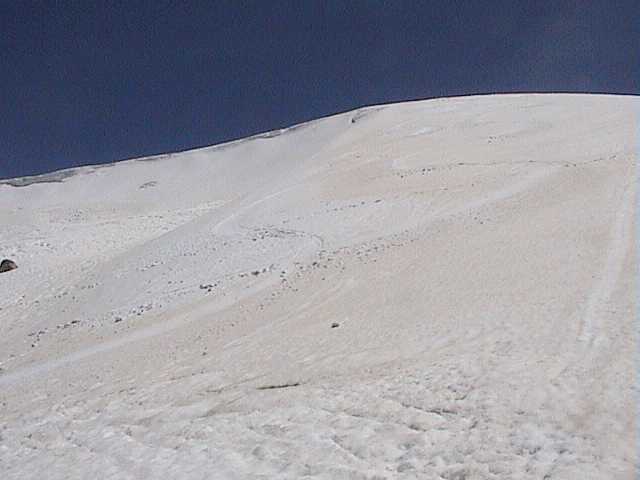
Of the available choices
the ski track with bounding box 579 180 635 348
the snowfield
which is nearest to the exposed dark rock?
the snowfield

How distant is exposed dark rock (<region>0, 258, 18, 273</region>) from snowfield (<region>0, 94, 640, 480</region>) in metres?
0.66

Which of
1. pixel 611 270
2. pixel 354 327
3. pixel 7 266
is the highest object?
pixel 7 266

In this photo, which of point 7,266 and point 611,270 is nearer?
point 611,270

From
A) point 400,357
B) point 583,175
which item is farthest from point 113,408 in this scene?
point 583,175

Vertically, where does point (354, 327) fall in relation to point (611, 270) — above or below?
below

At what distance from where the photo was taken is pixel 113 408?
10180 millimetres

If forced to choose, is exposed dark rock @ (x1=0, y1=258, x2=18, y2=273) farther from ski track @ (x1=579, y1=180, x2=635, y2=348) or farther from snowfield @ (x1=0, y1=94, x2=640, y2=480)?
ski track @ (x1=579, y1=180, x2=635, y2=348)

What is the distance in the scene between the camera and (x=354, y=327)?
12211 millimetres

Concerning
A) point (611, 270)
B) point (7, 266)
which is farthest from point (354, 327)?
point (7, 266)

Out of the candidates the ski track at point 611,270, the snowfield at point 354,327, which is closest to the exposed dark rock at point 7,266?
the snowfield at point 354,327

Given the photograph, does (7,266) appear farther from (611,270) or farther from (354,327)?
(611,270)

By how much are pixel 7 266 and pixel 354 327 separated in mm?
18949

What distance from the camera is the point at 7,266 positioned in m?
25.1

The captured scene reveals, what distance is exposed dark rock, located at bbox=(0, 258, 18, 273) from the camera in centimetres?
2492
